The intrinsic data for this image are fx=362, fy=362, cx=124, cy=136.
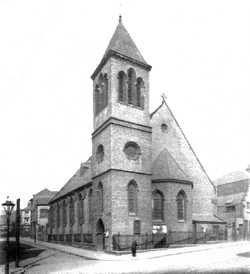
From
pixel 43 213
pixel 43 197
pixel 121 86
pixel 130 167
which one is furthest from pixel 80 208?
pixel 43 197

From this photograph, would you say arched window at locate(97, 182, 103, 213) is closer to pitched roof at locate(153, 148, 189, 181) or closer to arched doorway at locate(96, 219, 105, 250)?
arched doorway at locate(96, 219, 105, 250)

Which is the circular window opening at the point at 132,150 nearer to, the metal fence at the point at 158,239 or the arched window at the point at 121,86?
the arched window at the point at 121,86

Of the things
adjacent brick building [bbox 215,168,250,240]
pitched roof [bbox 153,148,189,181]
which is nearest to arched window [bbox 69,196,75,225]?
pitched roof [bbox 153,148,189,181]

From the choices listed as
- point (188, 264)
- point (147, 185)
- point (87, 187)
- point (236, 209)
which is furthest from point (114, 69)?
point (236, 209)

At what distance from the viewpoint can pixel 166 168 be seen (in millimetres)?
34875

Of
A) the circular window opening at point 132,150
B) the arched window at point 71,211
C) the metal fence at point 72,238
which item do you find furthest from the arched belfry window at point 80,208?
the circular window opening at point 132,150

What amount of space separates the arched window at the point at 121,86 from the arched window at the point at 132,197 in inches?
299

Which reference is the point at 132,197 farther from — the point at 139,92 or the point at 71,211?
the point at 71,211

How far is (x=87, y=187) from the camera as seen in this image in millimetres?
39219

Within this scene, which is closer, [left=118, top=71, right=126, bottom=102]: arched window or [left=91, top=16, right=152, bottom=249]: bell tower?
[left=91, top=16, right=152, bottom=249]: bell tower

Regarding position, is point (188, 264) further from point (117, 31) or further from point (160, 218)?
point (117, 31)

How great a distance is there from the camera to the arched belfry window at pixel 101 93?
34.1 meters

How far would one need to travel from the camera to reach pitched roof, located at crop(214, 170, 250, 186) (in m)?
57.4

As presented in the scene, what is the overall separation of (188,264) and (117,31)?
2440cm
